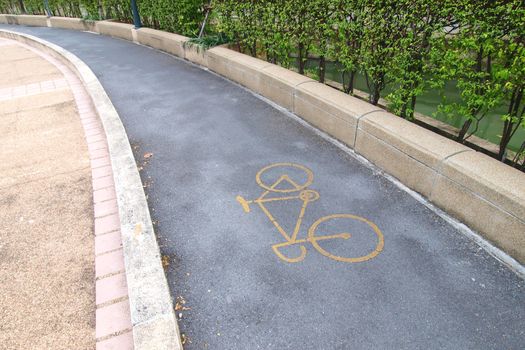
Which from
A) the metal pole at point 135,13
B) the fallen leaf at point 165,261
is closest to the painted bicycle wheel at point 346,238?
the fallen leaf at point 165,261

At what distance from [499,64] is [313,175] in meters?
2.52

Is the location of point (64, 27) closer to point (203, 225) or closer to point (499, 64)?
point (203, 225)

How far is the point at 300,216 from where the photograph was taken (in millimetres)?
4125

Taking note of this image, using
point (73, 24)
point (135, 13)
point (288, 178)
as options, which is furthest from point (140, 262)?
point (73, 24)

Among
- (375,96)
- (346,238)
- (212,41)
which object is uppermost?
(212,41)

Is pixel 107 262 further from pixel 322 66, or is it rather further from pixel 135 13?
pixel 135 13

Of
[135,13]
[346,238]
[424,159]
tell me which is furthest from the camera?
[135,13]

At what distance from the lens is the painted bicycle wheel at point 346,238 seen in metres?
3.58

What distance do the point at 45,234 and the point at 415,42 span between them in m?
5.31

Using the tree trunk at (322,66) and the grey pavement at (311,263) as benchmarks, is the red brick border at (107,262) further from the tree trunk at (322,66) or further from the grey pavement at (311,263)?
the tree trunk at (322,66)

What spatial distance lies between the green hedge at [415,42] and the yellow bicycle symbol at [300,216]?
1.91m

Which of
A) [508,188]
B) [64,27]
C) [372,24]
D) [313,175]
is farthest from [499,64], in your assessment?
[64,27]

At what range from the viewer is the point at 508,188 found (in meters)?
3.33

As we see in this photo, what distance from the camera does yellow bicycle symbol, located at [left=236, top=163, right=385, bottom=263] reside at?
142 inches
